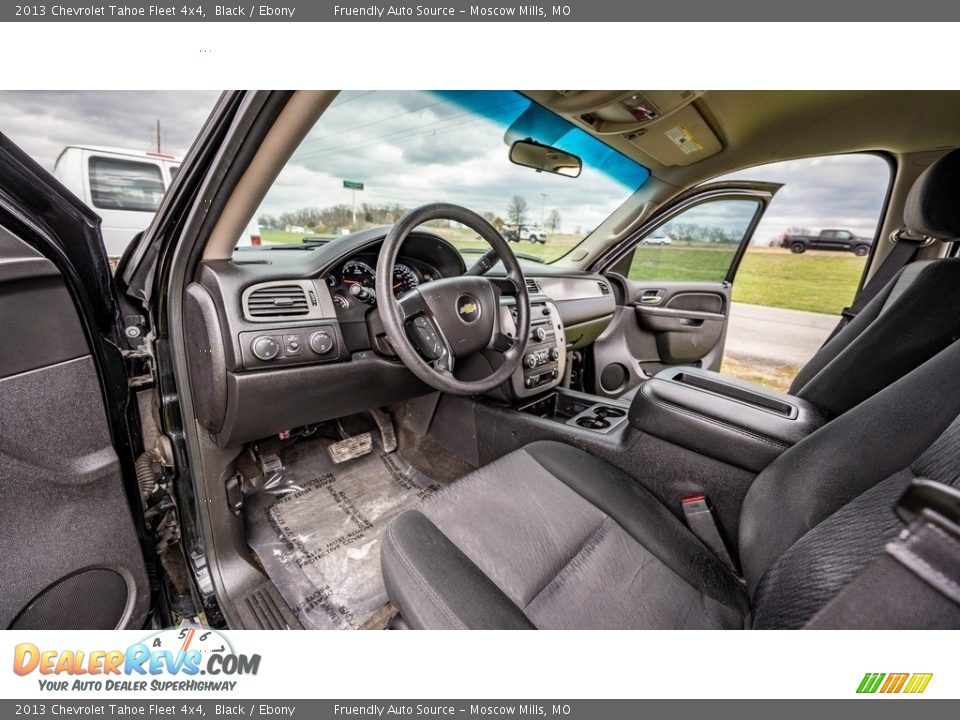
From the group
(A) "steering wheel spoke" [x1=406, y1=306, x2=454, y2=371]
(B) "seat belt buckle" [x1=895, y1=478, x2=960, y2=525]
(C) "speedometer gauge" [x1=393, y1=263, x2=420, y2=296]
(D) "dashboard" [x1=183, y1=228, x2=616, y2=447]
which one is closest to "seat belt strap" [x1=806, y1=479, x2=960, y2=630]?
(B) "seat belt buckle" [x1=895, y1=478, x2=960, y2=525]

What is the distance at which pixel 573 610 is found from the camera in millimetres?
826

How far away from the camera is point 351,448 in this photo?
1.84 m

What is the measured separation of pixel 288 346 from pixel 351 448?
0.84 m

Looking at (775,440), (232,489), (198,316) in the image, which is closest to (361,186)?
(198,316)

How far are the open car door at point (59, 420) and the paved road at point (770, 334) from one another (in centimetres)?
309

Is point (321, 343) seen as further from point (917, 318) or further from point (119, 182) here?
point (119, 182)

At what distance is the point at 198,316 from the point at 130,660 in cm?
71

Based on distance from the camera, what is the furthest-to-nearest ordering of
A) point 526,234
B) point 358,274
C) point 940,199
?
point 526,234 → point 358,274 → point 940,199

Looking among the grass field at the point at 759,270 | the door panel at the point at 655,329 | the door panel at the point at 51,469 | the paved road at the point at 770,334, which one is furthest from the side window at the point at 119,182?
the paved road at the point at 770,334

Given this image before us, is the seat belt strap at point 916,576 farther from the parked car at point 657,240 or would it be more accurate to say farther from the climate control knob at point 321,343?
the parked car at point 657,240

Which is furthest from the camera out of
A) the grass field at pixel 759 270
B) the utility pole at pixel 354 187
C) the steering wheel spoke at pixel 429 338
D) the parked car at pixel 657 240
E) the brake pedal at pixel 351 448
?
the parked car at pixel 657 240

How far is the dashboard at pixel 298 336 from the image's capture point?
1.04 metres

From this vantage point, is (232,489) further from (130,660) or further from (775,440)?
(775,440)

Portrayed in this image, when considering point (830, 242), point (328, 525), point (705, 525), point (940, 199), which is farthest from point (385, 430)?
point (830, 242)
